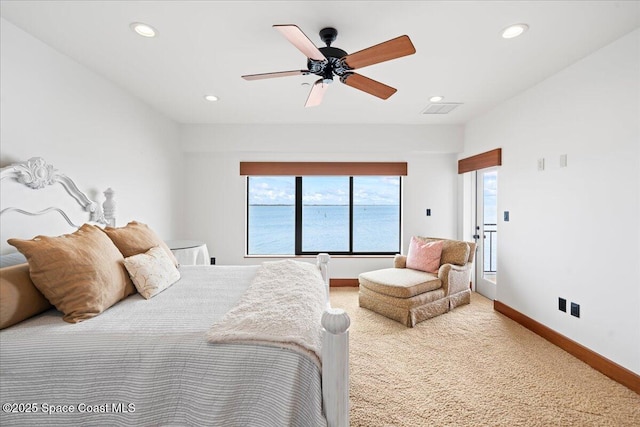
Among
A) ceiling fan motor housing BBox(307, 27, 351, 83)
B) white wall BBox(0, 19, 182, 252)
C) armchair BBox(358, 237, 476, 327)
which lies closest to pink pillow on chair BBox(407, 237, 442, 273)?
armchair BBox(358, 237, 476, 327)

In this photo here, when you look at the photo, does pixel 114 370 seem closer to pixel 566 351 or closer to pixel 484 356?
pixel 484 356

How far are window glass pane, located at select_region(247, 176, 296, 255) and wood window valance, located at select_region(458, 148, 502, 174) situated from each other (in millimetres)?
2540

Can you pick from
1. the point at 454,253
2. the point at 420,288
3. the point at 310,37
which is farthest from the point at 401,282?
the point at 310,37

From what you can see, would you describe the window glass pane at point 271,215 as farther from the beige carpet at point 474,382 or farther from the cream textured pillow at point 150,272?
the cream textured pillow at point 150,272

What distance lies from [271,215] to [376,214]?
5.58 feet

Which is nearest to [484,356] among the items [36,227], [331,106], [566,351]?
[566,351]

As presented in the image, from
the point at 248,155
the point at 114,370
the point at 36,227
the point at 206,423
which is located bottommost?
the point at 206,423

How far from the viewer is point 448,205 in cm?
455

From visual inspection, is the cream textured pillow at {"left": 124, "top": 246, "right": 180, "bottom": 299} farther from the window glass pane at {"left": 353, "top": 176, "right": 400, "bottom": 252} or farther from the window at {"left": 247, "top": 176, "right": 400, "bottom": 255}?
the window glass pane at {"left": 353, "top": 176, "right": 400, "bottom": 252}

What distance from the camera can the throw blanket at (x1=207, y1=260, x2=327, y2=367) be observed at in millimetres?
1157

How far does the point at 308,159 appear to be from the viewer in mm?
4484

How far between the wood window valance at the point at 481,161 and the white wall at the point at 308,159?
220mm

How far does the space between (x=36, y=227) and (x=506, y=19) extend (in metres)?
3.38

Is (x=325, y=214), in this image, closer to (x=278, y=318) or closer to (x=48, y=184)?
(x=48, y=184)
